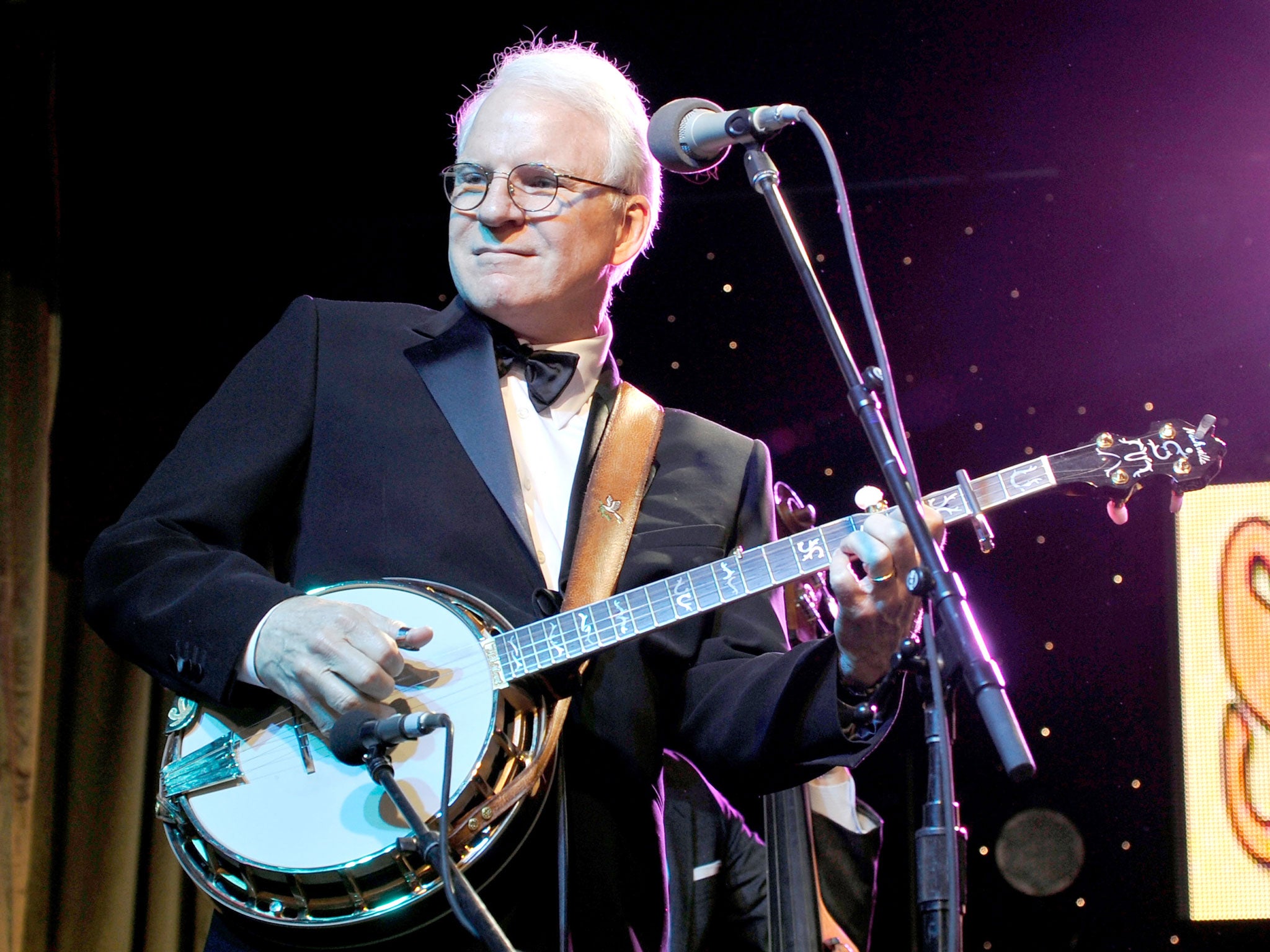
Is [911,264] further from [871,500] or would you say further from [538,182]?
[871,500]

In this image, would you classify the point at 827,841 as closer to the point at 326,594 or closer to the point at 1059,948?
the point at 326,594

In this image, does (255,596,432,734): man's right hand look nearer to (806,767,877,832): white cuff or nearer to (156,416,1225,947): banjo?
(156,416,1225,947): banjo

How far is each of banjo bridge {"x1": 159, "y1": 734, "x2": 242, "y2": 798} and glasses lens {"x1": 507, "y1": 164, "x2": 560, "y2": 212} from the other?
1208 mm

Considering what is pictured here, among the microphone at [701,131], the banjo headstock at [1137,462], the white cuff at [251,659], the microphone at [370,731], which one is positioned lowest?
the microphone at [370,731]

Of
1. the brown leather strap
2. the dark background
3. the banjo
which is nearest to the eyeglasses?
the brown leather strap

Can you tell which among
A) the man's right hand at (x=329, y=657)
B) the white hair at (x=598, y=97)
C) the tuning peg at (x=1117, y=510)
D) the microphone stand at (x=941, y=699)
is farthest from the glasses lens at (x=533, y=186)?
the tuning peg at (x=1117, y=510)

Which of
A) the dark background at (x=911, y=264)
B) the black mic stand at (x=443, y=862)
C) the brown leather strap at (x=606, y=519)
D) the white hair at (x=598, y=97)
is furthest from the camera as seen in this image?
the dark background at (x=911, y=264)

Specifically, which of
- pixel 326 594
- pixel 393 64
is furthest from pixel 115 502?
pixel 326 594

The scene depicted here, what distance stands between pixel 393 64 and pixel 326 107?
31cm

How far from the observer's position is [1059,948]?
156 inches

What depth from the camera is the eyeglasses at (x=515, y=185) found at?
2.45m

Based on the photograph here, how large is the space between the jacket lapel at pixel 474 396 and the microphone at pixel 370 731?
0.54 metres

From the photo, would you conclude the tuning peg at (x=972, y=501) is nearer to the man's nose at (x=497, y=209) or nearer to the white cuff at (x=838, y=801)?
the white cuff at (x=838, y=801)

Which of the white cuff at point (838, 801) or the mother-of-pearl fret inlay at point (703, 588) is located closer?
the mother-of-pearl fret inlay at point (703, 588)
